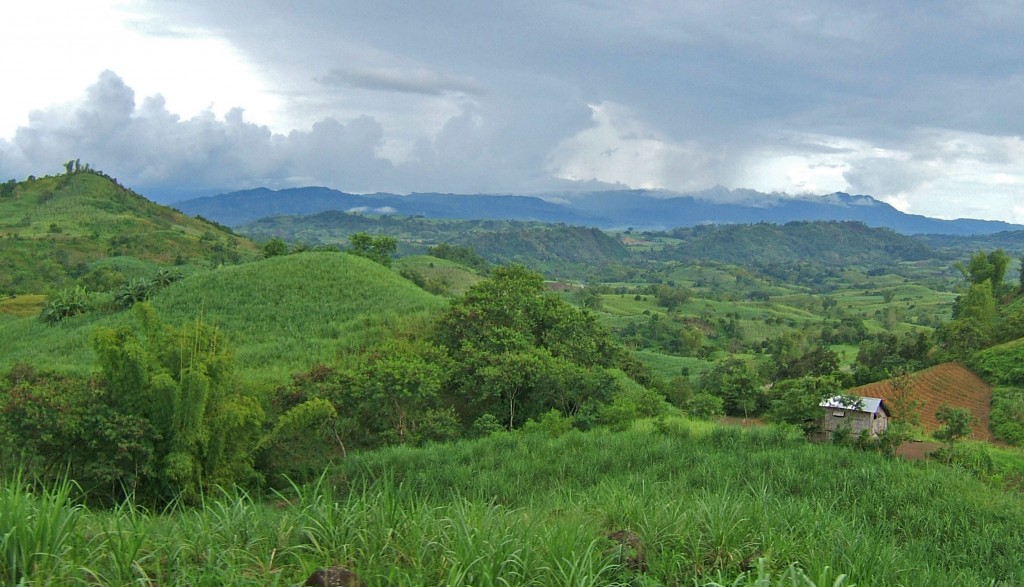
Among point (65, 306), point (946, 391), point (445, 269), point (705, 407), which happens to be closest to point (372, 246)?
point (65, 306)

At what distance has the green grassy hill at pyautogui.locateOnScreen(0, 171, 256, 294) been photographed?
7431cm

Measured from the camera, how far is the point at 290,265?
40.8 metres

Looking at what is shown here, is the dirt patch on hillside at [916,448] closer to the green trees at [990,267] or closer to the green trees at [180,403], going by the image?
the green trees at [180,403]

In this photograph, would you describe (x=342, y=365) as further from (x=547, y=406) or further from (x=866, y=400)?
(x=866, y=400)

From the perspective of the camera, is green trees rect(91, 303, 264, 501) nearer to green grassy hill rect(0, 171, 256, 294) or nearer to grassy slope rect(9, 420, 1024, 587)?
grassy slope rect(9, 420, 1024, 587)

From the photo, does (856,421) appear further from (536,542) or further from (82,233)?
(82,233)

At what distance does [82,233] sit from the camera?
9412 centimetres

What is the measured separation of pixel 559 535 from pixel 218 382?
11.4 meters

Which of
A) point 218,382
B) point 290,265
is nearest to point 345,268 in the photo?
point 290,265

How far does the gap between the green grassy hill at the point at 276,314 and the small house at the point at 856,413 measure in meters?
18.6

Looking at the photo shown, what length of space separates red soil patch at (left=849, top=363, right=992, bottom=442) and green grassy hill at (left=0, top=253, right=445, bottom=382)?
24.7 meters

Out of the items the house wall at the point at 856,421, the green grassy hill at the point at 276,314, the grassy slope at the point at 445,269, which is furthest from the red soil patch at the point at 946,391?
the grassy slope at the point at 445,269

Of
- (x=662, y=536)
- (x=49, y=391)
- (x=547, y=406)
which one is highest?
(x=662, y=536)

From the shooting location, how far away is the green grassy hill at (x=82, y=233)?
74.3m
